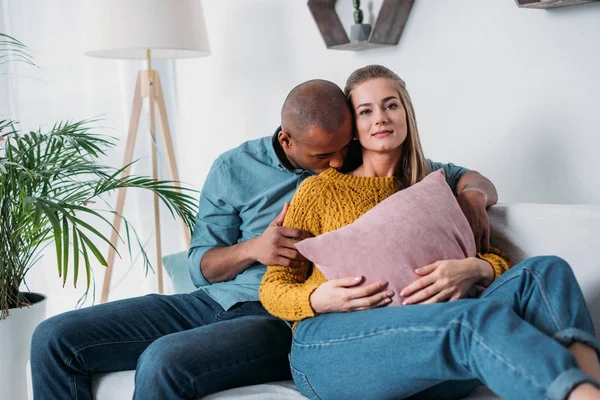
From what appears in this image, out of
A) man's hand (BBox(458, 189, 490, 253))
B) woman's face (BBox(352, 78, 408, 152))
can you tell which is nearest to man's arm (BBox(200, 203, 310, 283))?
woman's face (BBox(352, 78, 408, 152))

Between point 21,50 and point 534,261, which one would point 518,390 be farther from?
point 21,50

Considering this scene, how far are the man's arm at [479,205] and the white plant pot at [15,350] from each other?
1.34m

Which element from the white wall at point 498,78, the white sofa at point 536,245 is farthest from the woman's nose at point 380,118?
the white wall at point 498,78

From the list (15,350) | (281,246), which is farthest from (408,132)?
(15,350)

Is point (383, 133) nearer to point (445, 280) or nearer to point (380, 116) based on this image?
point (380, 116)

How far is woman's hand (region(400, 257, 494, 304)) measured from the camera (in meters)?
1.46

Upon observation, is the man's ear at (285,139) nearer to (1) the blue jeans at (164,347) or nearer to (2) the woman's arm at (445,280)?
(1) the blue jeans at (164,347)

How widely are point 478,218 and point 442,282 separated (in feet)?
0.91

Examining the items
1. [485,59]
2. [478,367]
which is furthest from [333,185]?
[485,59]

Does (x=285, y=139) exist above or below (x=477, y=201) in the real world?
above

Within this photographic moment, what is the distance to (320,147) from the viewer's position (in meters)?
1.75

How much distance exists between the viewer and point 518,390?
1.14 meters

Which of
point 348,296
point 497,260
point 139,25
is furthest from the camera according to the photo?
point 139,25

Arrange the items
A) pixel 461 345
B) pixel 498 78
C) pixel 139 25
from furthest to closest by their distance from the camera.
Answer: pixel 139 25, pixel 498 78, pixel 461 345
